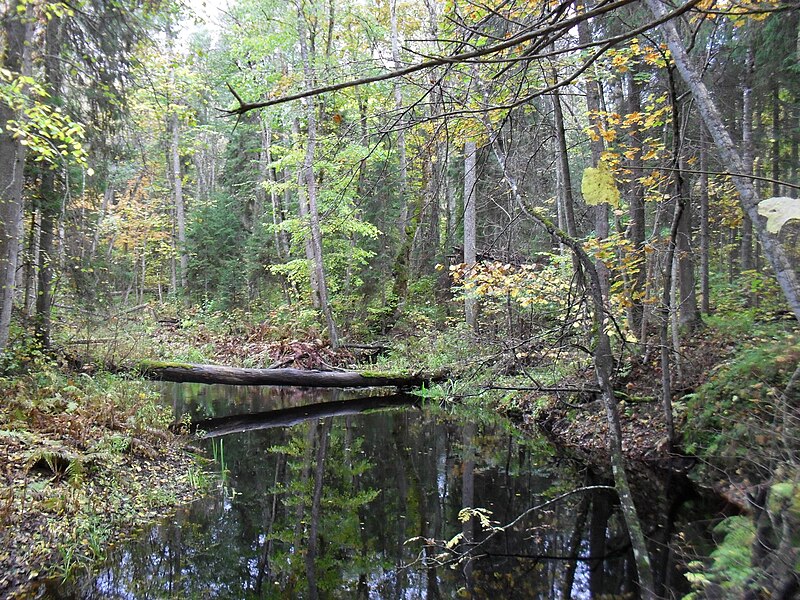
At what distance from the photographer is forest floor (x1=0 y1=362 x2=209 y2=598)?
455cm

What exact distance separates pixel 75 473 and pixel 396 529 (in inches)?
137

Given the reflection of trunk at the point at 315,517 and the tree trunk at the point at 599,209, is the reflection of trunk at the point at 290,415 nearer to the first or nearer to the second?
the reflection of trunk at the point at 315,517

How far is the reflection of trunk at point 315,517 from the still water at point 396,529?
20 millimetres

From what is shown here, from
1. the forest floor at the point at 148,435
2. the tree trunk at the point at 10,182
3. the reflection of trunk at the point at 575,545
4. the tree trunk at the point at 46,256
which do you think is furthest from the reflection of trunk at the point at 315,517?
the tree trunk at the point at 46,256

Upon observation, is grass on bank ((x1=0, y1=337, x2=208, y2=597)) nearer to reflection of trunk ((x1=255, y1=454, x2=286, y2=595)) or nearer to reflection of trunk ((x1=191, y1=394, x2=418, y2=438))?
reflection of trunk ((x1=255, y1=454, x2=286, y2=595))

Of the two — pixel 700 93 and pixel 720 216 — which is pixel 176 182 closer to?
pixel 720 216

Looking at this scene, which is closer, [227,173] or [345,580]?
[345,580]

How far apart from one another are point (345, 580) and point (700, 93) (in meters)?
4.70

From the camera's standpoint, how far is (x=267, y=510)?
20.1 feet

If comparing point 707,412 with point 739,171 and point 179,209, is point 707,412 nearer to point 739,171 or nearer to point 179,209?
point 739,171

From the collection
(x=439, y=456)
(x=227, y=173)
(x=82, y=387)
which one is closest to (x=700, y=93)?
(x=439, y=456)

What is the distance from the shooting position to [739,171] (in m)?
3.26

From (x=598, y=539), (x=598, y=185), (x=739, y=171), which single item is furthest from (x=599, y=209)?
(x=739, y=171)

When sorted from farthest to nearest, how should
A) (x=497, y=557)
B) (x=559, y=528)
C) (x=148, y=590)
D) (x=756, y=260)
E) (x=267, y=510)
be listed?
1. (x=756, y=260)
2. (x=267, y=510)
3. (x=559, y=528)
4. (x=497, y=557)
5. (x=148, y=590)
